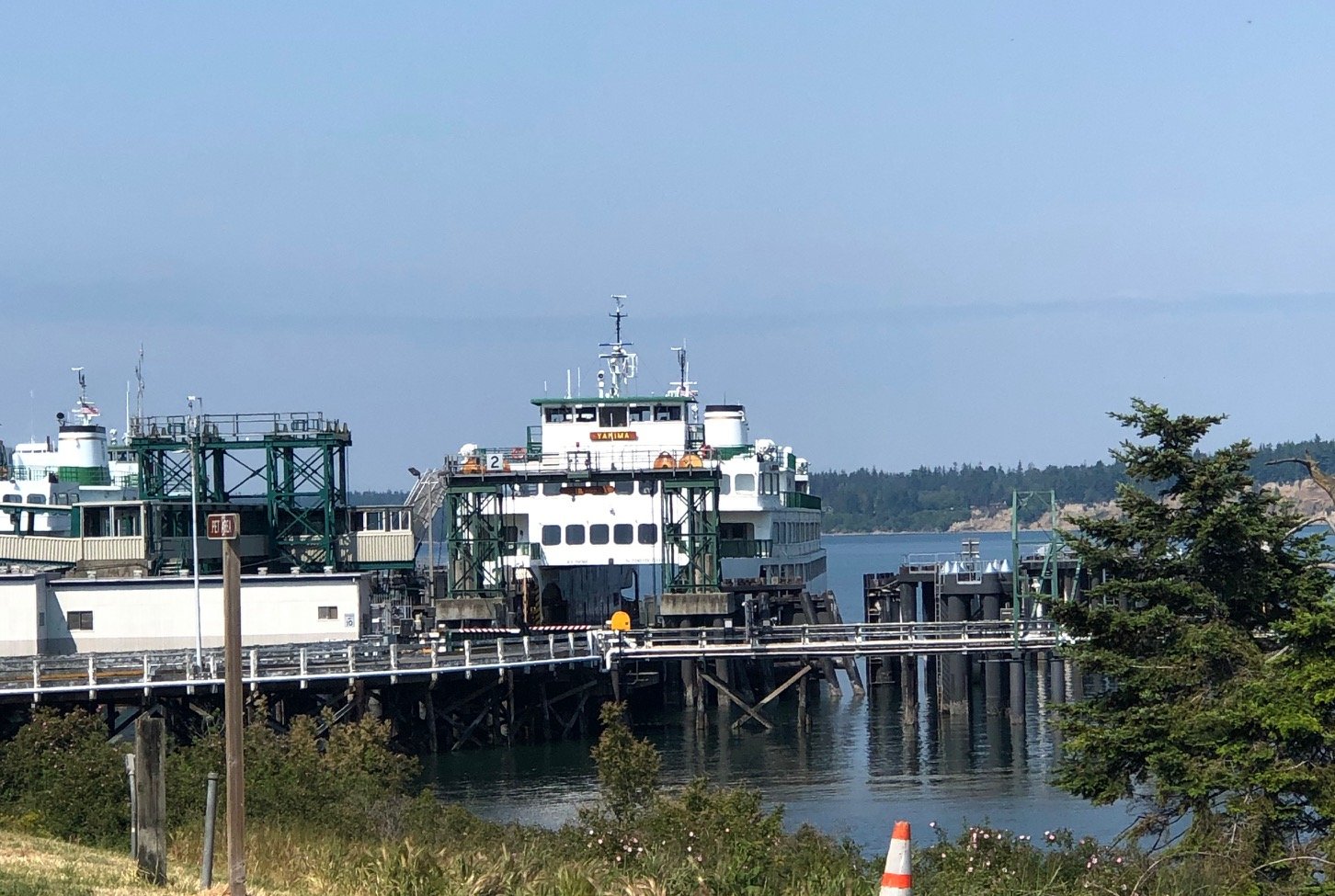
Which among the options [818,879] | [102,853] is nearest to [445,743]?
[102,853]

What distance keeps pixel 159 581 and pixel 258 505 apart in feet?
32.2

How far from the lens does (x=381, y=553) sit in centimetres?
5972

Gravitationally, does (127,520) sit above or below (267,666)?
above

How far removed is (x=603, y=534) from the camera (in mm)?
59406

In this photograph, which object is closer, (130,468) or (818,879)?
(818,879)

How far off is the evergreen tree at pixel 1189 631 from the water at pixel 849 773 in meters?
9.74

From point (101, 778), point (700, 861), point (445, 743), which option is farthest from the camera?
point (445, 743)

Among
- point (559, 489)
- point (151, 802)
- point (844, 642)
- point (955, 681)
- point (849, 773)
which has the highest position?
point (559, 489)

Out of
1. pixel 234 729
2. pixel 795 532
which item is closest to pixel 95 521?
pixel 795 532

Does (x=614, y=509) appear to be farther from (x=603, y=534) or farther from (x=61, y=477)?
(x=61, y=477)

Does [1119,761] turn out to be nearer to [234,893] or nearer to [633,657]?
[234,893]

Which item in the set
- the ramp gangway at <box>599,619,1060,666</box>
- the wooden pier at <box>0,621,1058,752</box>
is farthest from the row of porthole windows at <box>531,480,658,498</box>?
the ramp gangway at <box>599,619,1060,666</box>

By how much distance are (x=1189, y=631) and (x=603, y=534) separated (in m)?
37.1

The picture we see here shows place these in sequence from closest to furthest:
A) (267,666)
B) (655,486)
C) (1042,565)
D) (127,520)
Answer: (267,666) → (655,486) → (127,520) → (1042,565)
